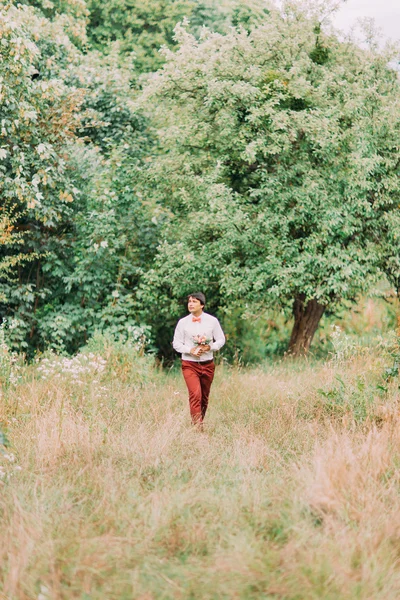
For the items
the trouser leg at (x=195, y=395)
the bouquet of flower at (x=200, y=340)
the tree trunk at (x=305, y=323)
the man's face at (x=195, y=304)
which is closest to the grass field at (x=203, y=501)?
the trouser leg at (x=195, y=395)

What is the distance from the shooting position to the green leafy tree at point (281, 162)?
1039 centimetres

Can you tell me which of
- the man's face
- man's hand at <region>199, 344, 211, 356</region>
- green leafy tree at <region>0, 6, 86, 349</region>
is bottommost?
man's hand at <region>199, 344, 211, 356</region>

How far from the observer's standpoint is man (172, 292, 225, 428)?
693cm

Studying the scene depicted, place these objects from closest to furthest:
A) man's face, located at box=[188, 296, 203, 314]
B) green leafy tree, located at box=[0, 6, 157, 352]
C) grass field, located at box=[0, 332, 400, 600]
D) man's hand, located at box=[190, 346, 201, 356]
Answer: grass field, located at box=[0, 332, 400, 600]
man's hand, located at box=[190, 346, 201, 356]
man's face, located at box=[188, 296, 203, 314]
green leafy tree, located at box=[0, 6, 157, 352]

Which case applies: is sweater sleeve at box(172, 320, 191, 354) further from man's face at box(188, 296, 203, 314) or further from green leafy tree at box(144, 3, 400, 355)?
green leafy tree at box(144, 3, 400, 355)

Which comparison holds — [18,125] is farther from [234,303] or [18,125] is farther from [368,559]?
[368,559]

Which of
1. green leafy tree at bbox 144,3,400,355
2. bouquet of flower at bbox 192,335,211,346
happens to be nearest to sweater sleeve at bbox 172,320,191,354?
bouquet of flower at bbox 192,335,211,346

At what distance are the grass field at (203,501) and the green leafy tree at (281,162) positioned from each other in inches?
151

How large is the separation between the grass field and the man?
0.30 m

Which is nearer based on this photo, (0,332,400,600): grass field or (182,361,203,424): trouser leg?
(0,332,400,600): grass field

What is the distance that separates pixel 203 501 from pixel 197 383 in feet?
8.69

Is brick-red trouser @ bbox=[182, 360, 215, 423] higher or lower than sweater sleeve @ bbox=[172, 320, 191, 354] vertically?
lower

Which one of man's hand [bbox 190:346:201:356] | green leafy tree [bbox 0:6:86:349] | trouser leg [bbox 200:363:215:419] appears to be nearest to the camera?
man's hand [bbox 190:346:201:356]

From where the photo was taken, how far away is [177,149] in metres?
11.7
